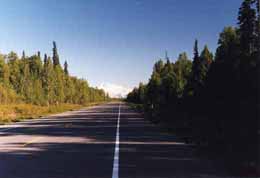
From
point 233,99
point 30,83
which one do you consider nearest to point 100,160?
point 233,99

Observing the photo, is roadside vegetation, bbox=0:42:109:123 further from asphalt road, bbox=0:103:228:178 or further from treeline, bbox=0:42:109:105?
asphalt road, bbox=0:103:228:178

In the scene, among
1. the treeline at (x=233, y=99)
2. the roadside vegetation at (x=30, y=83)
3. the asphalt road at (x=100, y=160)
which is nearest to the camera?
the asphalt road at (x=100, y=160)

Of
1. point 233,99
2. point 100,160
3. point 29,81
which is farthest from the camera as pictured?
point 29,81

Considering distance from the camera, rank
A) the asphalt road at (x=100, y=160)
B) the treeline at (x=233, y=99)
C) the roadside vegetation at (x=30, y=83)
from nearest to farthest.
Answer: the asphalt road at (x=100, y=160) → the treeline at (x=233, y=99) → the roadside vegetation at (x=30, y=83)

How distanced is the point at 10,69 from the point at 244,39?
269ft

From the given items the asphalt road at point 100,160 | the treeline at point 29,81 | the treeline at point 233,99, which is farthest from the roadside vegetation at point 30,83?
the asphalt road at point 100,160

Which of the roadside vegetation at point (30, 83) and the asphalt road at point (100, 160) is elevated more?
the roadside vegetation at point (30, 83)

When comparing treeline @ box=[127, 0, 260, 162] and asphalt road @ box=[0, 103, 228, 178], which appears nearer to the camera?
asphalt road @ box=[0, 103, 228, 178]

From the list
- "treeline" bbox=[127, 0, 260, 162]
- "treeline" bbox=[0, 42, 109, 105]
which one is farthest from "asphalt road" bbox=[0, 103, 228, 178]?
"treeline" bbox=[0, 42, 109, 105]

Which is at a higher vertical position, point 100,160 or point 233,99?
point 233,99

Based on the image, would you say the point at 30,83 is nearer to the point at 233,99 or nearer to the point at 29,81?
the point at 29,81

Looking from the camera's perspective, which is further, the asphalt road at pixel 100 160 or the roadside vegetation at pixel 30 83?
the roadside vegetation at pixel 30 83

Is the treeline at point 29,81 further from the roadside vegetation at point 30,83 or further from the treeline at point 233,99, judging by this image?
the treeline at point 233,99

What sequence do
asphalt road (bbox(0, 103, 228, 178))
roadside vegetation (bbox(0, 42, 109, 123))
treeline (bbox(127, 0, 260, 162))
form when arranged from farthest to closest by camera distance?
1. roadside vegetation (bbox(0, 42, 109, 123))
2. treeline (bbox(127, 0, 260, 162))
3. asphalt road (bbox(0, 103, 228, 178))
